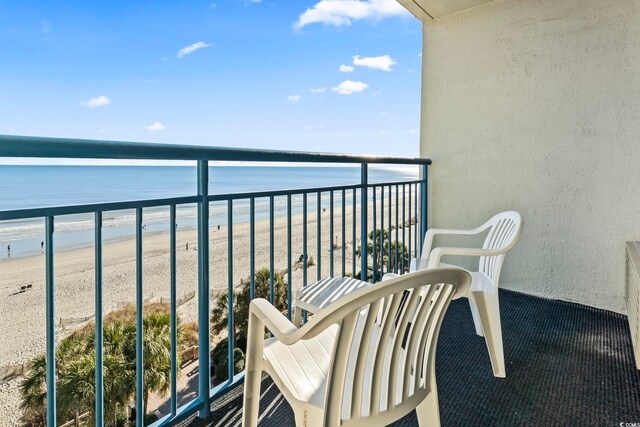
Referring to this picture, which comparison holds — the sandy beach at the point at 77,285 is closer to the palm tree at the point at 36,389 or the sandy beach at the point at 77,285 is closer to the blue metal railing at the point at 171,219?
the palm tree at the point at 36,389

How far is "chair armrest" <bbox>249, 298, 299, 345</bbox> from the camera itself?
32.9 inches

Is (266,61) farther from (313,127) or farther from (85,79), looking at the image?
(85,79)

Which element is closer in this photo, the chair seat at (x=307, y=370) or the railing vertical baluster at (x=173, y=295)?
the chair seat at (x=307, y=370)

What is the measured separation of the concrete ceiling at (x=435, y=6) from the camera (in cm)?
309

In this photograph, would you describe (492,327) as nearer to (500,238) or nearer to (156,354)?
(500,238)

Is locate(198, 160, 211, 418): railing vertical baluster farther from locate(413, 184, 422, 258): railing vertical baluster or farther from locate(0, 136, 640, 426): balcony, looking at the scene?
locate(413, 184, 422, 258): railing vertical baluster

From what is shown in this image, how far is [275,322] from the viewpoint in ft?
2.95

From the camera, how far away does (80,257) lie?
11.8 metres

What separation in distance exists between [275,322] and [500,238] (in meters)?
1.75

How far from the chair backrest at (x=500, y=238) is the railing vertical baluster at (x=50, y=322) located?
178 cm

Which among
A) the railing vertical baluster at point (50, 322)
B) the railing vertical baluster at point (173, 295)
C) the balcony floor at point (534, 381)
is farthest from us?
the balcony floor at point (534, 381)

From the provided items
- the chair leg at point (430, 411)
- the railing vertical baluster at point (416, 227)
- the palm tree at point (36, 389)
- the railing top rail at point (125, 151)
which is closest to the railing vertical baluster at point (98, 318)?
the railing top rail at point (125, 151)

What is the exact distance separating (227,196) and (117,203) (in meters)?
0.44

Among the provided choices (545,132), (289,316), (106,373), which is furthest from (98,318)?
(106,373)
